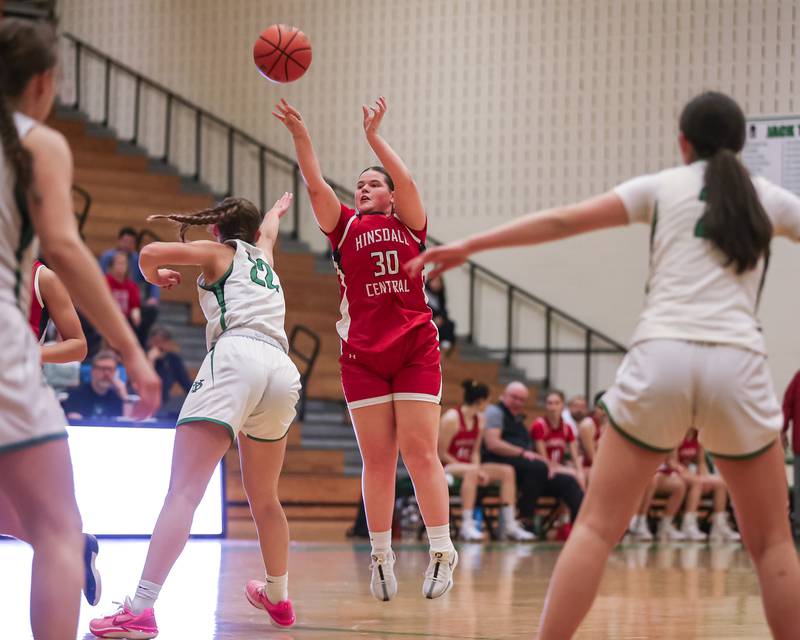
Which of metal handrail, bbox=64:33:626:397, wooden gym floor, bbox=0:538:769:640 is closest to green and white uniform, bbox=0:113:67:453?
wooden gym floor, bbox=0:538:769:640

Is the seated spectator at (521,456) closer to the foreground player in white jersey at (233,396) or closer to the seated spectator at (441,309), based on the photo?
the seated spectator at (441,309)

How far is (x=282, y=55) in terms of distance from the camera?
22.1 feet

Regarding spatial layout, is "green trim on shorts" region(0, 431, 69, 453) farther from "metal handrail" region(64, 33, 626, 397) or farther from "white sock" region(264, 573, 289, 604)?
"metal handrail" region(64, 33, 626, 397)

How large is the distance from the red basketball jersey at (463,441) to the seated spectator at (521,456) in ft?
0.57

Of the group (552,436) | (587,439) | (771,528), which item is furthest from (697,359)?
(587,439)

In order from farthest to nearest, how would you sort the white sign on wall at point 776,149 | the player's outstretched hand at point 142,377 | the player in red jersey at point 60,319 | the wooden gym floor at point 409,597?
the white sign on wall at point 776,149 < the wooden gym floor at point 409,597 < the player in red jersey at point 60,319 < the player's outstretched hand at point 142,377

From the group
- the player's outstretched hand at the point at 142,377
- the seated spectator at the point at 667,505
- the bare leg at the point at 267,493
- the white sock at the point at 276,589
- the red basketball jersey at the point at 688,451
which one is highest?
the player's outstretched hand at the point at 142,377

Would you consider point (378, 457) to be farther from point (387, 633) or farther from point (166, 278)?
point (166, 278)

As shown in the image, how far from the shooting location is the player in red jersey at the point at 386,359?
5.62 meters

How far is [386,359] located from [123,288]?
775 centimetres

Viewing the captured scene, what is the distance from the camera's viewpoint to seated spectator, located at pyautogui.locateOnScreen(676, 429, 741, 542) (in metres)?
13.7

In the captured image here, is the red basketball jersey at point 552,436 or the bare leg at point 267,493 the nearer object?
the bare leg at point 267,493

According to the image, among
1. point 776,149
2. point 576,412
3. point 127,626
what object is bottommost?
point 576,412

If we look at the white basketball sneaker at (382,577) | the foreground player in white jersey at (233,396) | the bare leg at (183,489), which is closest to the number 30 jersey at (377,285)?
the foreground player in white jersey at (233,396)
